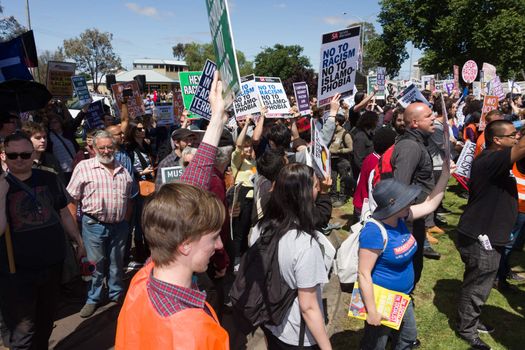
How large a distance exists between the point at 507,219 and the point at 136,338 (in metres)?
3.52

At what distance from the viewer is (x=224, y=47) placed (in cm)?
204

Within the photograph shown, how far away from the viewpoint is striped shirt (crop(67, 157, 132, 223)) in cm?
423

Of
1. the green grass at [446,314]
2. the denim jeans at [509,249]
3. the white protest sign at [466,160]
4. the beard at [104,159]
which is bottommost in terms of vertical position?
the green grass at [446,314]

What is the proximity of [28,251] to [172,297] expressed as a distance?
2.38 metres

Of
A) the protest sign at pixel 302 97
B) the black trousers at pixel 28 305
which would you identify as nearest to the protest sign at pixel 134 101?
the protest sign at pixel 302 97

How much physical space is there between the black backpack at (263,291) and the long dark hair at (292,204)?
0.10 metres

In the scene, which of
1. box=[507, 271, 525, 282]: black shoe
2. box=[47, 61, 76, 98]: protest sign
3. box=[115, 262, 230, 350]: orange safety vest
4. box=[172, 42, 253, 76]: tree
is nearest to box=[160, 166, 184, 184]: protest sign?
box=[115, 262, 230, 350]: orange safety vest

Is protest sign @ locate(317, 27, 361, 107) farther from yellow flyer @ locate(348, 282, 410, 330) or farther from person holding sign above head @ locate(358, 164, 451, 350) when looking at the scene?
yellow flyer @ locate(348, 282, 410, 330)

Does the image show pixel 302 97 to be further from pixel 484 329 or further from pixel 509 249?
pixel 484 329

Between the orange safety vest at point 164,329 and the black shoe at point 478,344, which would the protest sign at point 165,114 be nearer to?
the black shoe at point 478,344

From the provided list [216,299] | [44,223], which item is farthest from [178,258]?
[216,299]

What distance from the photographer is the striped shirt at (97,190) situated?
4230mm

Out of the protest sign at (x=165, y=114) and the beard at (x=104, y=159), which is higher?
the protest sign at (x=165, y=114)

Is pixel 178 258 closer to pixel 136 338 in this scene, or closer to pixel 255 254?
pixel 136 338
